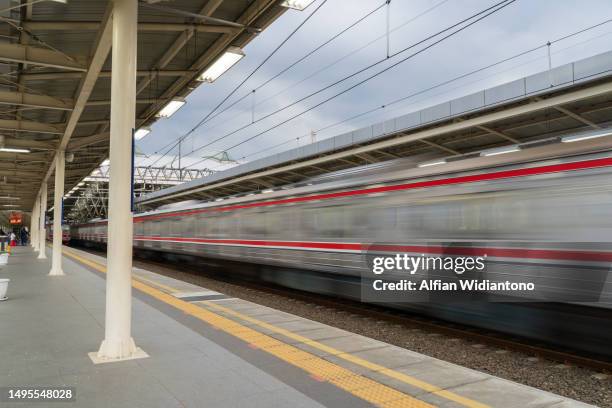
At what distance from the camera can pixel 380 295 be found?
26.9 ft

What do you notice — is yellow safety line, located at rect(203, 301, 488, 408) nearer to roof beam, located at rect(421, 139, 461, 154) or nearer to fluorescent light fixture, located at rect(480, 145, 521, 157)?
fluorescent light fixture, located at rect(480, 145, 521, 157)

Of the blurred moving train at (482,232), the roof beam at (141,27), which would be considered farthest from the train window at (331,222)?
the roof beam at (141,27)

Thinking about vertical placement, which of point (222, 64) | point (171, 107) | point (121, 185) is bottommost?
point (121, 185)

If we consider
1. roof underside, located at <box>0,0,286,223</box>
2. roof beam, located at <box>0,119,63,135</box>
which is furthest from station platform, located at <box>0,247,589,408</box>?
roof beam, located at <box>0,119,63,135</box>

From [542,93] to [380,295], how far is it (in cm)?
→ 488

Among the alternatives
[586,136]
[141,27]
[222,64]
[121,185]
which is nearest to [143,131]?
[222,64]

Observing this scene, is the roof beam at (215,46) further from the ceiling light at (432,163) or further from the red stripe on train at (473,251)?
the red stripe on train at (473,251)

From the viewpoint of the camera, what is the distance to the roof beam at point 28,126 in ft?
39.1

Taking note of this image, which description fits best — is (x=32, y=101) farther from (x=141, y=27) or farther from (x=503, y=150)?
(x=503, y=150)

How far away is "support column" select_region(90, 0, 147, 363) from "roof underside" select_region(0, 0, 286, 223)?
81.6 inches

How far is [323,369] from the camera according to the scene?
425 centimetres

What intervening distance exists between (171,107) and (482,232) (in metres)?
7.05

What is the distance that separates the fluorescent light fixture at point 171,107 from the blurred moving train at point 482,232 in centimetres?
308

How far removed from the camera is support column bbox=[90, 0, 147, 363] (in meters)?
4.78
